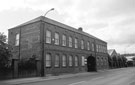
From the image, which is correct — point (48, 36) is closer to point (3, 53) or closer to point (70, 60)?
point (70, 60)

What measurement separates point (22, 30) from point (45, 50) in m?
6.87

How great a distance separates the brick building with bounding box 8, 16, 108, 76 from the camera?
88.3 feet

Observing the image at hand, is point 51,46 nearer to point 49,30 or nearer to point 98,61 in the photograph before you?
point 49,30

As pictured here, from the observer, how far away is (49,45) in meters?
28.0

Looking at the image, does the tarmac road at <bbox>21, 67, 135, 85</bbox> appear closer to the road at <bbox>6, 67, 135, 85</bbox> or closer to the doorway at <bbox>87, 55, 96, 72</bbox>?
the road at <bbox>6, 67, 135, 85</bbox>

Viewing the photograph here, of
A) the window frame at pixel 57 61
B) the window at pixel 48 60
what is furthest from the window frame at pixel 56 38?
the window at pixel 48 60

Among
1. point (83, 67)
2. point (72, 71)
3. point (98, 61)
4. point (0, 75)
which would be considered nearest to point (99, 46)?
point (98, 61)

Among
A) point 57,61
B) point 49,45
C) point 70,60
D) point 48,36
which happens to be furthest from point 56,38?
point 70,60

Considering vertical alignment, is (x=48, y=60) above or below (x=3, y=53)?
below

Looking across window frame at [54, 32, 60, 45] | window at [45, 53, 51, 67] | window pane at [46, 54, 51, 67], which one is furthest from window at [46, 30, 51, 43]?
window pane at [46, 54, 51, 67]

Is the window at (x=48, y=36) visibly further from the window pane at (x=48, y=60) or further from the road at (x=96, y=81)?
the road at (x=96, y=81)

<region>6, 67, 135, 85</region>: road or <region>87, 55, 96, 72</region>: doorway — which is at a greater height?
<region>87, 55, 96, 72</region>: doorway

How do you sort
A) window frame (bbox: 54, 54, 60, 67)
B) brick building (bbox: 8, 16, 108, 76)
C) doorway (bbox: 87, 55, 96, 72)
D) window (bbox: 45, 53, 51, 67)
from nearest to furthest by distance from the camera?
brick building (bbox: 8, 16, 108, 76) < window (bbox: 45, 53, 51, 67) < window frame (bbox: 54, 54, 60, 67) < doorway (bbox: 87, 55, 96, 72)

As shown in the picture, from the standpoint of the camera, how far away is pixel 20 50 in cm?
2981
